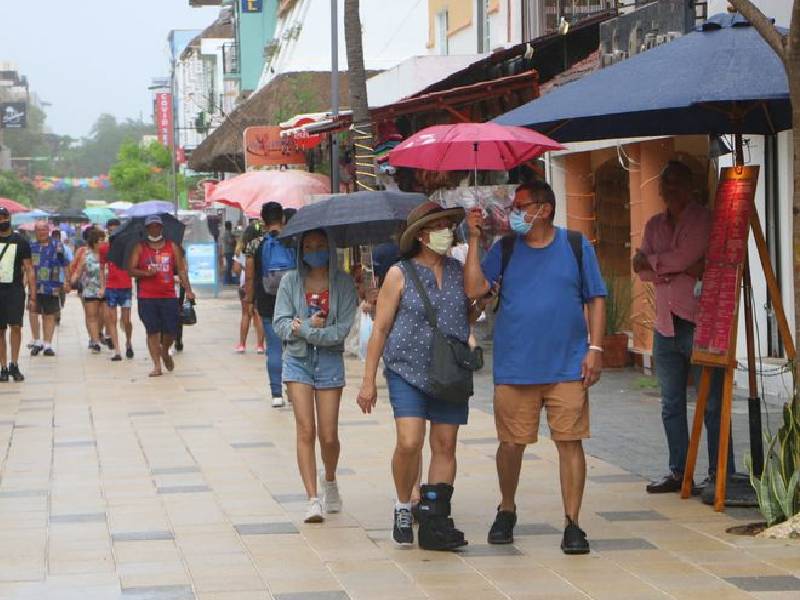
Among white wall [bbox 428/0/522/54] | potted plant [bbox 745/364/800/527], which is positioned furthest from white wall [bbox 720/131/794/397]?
white wall [bbox 428/0/522/54]

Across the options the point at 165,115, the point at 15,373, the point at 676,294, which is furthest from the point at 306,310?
A: the point at 165,115

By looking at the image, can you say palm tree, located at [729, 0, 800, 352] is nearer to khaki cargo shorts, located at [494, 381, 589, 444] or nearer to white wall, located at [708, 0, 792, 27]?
khaki cargo shorts, located at [494, 381, 589, 444]

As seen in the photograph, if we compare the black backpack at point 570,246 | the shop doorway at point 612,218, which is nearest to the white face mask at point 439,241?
the black backpack at point 570,246

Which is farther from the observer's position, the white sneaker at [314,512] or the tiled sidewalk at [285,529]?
the white sneaker at [314,512]

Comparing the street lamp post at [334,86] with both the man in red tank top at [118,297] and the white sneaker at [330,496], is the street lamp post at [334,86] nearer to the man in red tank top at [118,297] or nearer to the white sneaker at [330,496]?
the man in red tank top at [118,297]

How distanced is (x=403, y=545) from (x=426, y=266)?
1.37 metres

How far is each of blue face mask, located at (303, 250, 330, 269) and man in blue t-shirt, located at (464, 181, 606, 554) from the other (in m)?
1.22

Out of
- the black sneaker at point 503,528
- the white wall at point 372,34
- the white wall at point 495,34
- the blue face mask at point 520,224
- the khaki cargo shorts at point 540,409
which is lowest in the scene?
the black sneaker at point 503,528

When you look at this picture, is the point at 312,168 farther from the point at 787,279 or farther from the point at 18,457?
the point at 18,457

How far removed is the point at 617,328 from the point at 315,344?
8.80 meters

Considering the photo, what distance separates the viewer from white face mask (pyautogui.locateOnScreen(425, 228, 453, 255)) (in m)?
8.26

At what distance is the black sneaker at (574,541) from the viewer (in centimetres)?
806

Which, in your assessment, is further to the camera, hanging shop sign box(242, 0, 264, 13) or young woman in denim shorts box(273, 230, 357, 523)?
hanging shop sign box(242, 0, 264, 13)

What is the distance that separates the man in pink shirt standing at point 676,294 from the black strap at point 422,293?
1.91 metres
